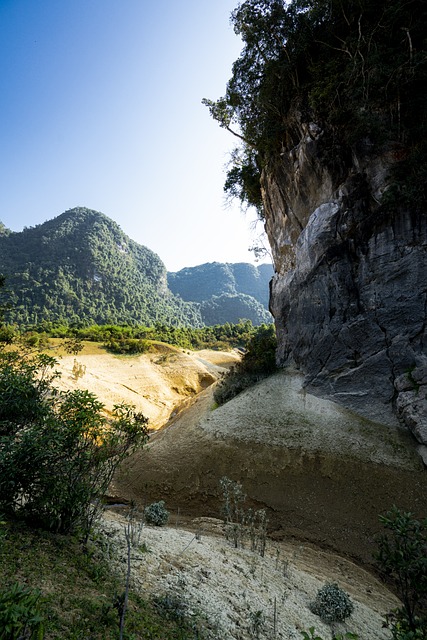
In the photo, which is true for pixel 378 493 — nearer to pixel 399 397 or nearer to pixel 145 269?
pixel 399 397

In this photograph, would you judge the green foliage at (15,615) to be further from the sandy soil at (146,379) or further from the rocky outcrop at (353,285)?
the sandy soil at (146,379)

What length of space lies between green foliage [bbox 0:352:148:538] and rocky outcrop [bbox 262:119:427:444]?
12.3 meters

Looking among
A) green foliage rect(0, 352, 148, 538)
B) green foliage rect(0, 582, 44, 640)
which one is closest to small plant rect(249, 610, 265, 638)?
green foliage rect(0, 352, 148, 538)

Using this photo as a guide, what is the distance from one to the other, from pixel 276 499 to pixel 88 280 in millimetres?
102027

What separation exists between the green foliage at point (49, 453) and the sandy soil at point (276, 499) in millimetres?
1685

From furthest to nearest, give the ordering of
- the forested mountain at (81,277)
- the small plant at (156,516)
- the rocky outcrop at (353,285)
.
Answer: the forested mountain at (81,277) < the rocky outcrop at (353,285) < the small plant at (156,516)

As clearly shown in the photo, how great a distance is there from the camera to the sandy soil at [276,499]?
5914mm

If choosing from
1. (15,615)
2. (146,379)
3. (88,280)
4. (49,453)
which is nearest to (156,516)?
(49,453)

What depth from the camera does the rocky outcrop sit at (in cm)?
1378

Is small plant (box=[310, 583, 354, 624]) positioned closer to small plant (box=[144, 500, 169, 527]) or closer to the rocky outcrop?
small plant (box=[144, 500, 169, 527])

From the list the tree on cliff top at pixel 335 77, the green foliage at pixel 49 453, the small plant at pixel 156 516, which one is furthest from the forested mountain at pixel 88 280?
the green foliage at pixel 49 453

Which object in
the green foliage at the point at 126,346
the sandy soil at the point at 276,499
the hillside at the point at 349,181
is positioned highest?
the hillside at the point at 349,181

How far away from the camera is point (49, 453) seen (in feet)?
17.1

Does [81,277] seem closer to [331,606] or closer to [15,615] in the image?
[331,606]
